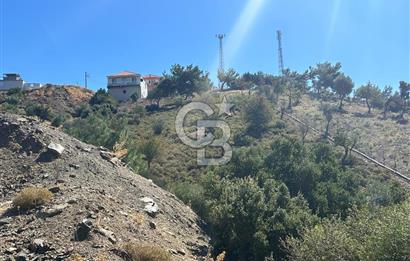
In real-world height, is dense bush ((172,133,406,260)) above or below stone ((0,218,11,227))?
below

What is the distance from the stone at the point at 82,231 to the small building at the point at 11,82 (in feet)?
208

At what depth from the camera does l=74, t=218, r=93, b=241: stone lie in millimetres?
12156

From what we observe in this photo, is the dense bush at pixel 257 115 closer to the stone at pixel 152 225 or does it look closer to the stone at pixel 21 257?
the stone at pixel 152 225

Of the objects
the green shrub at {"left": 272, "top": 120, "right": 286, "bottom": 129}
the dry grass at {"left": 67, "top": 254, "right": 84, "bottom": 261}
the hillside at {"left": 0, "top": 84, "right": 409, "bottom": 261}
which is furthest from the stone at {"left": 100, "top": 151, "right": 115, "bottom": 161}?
the green shrub at {"left": 272, "top": 120, "right": 286, "bottom": 129}

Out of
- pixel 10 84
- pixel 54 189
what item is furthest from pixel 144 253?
pixel 10 84

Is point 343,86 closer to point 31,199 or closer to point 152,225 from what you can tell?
point 152,225

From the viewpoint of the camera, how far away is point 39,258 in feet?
36.6

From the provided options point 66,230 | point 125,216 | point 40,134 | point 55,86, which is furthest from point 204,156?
point 55,86

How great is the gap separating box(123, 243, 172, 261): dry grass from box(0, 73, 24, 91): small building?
211 ft

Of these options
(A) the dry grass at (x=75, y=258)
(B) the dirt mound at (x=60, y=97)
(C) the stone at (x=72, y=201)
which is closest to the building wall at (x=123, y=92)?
(B) the dirt mound at (x=60, y=97)

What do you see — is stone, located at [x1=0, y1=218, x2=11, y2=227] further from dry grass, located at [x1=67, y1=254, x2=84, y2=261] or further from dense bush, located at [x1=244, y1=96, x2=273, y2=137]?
dense bush, located at [x1=244, y1=96, x2=273, y2=137]

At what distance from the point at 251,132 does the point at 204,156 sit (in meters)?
10.6

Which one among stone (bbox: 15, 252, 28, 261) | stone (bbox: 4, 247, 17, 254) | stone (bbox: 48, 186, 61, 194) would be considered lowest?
stone (bbox: 15, 252, 28, 261)

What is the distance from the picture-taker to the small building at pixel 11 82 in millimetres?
69812
